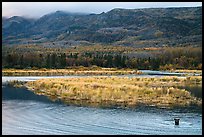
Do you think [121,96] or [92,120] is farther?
[121,96]

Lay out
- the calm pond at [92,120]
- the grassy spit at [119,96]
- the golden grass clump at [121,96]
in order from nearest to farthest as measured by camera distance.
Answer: the calm pond at [92,120], the grassy spit at [119,96], the golden grass clump at [121,96]

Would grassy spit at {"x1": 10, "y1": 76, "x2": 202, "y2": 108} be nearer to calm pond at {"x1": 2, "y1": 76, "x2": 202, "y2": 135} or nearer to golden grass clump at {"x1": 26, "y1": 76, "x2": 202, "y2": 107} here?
golden grass clump at {"x1": 26, "y1": 76, "x2": 202, "y2": 107}

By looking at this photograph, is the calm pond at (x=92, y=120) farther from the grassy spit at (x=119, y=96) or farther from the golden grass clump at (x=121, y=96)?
the golden grass clump at (x=121, y=96)

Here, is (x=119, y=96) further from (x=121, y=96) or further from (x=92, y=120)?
(x=92, y=120)

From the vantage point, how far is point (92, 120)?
80.1 feet

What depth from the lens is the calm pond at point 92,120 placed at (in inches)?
835

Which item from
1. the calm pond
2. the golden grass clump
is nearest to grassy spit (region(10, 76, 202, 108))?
the golden grass clump

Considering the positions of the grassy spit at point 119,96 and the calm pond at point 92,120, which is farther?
the grassy spit at point 119,96

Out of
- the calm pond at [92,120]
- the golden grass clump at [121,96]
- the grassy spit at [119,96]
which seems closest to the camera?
the calm pond at [92,120]

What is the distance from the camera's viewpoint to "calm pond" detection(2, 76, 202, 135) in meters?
21.2

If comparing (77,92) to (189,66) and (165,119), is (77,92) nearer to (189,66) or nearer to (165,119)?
(165,119)

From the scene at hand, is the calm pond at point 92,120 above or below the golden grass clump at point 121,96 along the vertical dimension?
below

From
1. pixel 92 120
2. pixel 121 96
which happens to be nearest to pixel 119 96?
pixel 121 96

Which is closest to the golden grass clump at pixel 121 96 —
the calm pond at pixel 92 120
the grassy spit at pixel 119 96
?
the grassy spit at pixel 119 96
